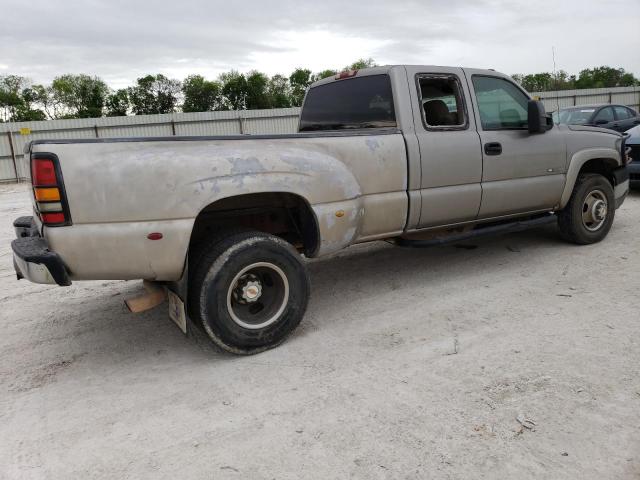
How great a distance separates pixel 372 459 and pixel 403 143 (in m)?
2.59

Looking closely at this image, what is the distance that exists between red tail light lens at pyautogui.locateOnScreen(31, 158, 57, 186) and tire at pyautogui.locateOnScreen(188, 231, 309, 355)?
1010mm

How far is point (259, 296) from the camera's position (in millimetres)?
3674

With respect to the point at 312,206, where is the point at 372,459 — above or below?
below

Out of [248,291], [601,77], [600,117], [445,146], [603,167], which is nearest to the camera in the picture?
[248,291]

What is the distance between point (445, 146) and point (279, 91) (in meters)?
75.6

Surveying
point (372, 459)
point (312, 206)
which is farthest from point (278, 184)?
point (372, 459)

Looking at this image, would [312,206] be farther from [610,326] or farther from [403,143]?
[610,326]

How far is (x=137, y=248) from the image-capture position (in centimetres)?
314

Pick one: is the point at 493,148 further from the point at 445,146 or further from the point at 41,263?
the point at 41,263

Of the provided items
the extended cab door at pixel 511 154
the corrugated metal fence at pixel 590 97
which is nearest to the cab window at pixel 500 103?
the extended cab door at pixel 511 154

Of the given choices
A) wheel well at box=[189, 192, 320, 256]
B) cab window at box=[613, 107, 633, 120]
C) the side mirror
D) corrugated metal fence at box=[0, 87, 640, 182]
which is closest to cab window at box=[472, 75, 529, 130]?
the side mirror

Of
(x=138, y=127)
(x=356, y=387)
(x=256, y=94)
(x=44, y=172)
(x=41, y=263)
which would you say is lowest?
(x=356, y=387)

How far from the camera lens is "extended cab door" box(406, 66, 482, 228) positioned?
14.4 ft

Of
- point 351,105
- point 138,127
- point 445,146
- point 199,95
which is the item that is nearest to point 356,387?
point 445,146
